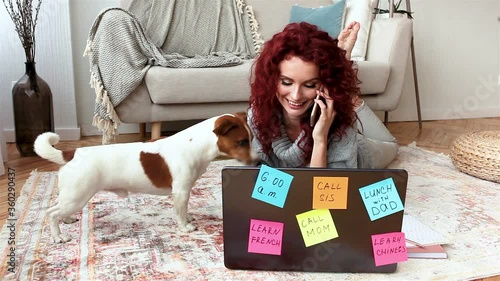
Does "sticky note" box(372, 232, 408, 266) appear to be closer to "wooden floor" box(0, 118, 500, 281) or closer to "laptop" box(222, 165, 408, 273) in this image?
"laptop" box(222, 165, 408, 273)

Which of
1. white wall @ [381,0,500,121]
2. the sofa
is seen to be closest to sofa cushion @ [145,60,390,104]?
the sofa

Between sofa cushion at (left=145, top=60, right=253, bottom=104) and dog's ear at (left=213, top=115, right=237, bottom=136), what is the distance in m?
0.97

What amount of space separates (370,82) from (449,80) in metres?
1.24

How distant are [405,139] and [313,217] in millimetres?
1859

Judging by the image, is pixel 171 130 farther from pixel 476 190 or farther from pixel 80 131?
pixel 476 190

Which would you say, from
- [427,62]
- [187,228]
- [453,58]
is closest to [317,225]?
[187,228]

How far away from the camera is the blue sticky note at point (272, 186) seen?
110 cm

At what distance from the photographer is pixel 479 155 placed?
1995 millimetres

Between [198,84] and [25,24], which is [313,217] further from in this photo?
[25,24]

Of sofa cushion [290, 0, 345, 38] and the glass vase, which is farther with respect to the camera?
sofa cushion [290, 0, 345, 38]

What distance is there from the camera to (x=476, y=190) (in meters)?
1.87

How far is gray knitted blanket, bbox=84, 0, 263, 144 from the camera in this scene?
2.25 meters

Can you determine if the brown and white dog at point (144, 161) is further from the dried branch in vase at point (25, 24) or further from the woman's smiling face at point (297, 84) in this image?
the dried branch in vase at point (25, 24)

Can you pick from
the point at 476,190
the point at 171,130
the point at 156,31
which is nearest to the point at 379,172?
the point at 476,190
